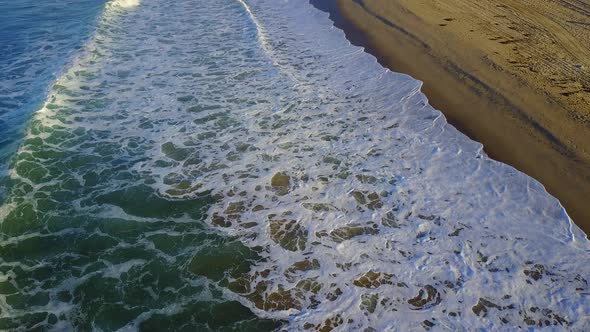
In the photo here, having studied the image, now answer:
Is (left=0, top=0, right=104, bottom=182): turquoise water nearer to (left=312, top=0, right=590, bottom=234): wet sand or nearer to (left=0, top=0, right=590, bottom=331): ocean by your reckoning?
(left=0, top=0, right=590, bottom=331): ocean

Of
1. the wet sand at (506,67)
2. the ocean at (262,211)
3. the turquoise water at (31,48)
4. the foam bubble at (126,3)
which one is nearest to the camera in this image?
the ocean at (262,211)

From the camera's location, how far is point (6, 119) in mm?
9242

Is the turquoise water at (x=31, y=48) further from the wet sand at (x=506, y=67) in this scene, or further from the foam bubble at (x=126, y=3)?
the wet sand at (x=506, y=67)

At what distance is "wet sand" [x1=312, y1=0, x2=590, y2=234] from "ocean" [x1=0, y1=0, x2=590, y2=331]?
1.85 feet

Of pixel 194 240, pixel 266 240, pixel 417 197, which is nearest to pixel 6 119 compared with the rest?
pixel 194 240

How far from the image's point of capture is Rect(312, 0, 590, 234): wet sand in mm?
7805

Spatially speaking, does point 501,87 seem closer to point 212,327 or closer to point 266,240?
point 266,240

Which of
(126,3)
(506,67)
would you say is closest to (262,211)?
(506,67)

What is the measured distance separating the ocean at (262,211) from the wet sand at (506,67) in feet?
1.85

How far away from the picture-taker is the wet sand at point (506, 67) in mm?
7805

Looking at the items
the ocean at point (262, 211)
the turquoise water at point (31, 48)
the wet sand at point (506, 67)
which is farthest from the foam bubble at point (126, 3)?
the wet sand at point (506, 67)

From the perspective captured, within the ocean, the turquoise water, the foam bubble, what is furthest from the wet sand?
the turquoise water

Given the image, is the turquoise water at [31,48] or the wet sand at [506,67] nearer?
the wet sand at [506,67]

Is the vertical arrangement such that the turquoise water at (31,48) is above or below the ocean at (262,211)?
above
